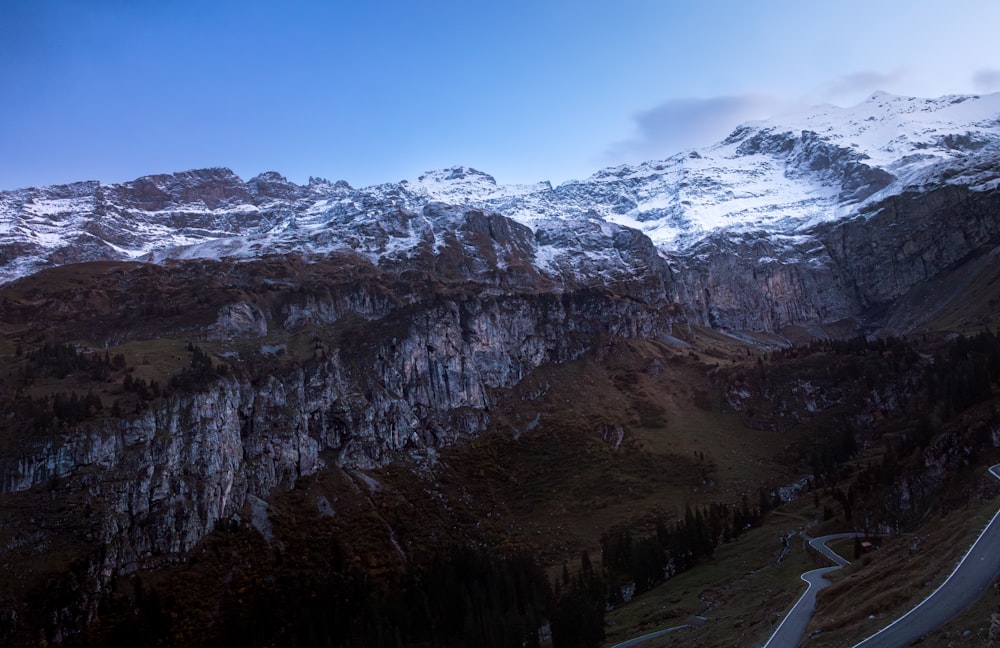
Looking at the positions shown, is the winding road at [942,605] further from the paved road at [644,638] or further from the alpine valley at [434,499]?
the paved road at [644,638]

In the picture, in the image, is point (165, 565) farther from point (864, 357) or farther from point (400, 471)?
point (864, 357)

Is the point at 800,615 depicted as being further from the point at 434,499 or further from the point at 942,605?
the point at 434,499

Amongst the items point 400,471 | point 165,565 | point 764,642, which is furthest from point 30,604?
point 764,642

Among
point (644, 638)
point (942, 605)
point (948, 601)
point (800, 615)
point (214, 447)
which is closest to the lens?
point (942, 605)

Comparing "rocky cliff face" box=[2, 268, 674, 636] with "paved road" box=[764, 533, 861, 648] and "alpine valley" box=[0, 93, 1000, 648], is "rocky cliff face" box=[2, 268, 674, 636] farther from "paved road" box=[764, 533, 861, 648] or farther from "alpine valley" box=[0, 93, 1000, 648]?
"paved road" box=[764, 533, 861, 648]

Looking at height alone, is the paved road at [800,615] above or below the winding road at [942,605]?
below

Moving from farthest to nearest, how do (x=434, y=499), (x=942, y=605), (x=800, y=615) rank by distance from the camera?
(x=434, y=499) → (x=800, y=615) → (x=942, y=605)

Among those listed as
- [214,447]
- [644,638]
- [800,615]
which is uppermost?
[214,447]

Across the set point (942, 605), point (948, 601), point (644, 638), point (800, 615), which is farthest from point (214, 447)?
point (948, 601)

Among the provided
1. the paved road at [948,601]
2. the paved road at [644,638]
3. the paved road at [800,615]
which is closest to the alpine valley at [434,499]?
the paved road at [800,615]

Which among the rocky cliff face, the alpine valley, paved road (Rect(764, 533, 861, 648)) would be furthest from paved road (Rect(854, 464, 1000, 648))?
the rocky cliff face

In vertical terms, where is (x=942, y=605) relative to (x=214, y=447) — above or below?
below

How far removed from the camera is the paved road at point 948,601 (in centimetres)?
3988

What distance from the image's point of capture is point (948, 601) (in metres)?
42.0
